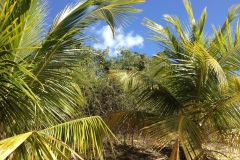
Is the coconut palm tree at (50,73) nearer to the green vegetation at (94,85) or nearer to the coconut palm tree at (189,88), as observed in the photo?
the green vegetation at (94,85)

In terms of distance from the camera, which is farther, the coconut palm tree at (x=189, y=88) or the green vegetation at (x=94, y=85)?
the coconut palm tree at (x=189, y=88)

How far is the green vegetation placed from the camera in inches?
103

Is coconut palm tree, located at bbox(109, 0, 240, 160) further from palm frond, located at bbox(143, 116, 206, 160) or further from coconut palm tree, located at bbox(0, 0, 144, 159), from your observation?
coconut palm tree, located at bbox(0, 0, 144, 159)

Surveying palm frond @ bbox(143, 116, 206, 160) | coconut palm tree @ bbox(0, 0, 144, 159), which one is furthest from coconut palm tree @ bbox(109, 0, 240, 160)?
coconut palm tree @ bbox(0, 0, 144, 159)

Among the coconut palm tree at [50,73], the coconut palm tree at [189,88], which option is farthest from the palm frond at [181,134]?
the coconut palm tree at [50,73]

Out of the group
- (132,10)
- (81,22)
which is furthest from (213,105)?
(81,22)

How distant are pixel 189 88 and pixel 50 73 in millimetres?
3359

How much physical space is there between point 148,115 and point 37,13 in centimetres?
336

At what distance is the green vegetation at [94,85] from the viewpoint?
2604 millimetres

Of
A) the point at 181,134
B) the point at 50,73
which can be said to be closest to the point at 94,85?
the point at 181,134

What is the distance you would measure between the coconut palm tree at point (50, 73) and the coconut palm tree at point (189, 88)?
1.62 m

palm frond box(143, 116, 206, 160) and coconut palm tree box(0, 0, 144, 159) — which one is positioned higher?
coconut palm tree box(0, 0, 144, 159)

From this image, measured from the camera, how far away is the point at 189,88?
606cm

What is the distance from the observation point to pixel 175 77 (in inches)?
245
